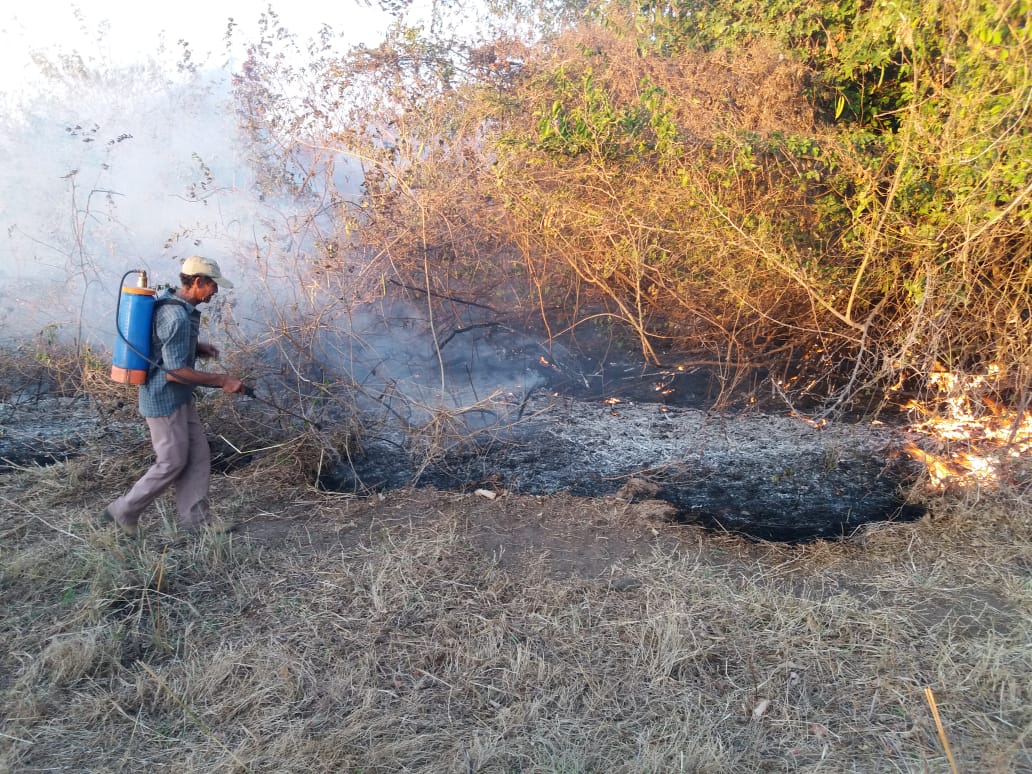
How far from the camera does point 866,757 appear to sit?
2.69m

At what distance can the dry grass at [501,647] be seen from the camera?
271cm

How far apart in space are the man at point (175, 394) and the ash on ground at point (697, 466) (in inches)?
53.9

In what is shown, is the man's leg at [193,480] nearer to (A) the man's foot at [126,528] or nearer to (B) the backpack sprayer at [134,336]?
(A) the man's foot at [126,528]

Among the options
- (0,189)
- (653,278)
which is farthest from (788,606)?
(0,189)

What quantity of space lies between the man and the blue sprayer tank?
5cm

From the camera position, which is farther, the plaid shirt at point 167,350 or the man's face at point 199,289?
the man's face at point 199,289

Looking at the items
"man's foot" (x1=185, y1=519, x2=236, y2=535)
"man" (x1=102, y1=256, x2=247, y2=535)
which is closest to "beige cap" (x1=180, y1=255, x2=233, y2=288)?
"man" (x1=102, y1=256, x2=247, y2=535)

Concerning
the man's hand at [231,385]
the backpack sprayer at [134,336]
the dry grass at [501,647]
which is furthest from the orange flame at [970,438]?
the backpack sprayer at [134,336]

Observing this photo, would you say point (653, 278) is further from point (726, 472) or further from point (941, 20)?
point (941, 20)

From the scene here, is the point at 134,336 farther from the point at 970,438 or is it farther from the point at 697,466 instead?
the point at 970,438

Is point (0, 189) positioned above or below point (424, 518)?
above

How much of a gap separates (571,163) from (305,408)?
130 inches

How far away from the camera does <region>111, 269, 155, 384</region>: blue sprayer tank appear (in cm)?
383

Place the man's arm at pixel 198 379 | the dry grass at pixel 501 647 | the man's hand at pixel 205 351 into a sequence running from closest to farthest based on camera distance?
the dry grass at pixel 501 647 < the man's arm at pixel 198 379 < the man's hand at pixel 205 351
